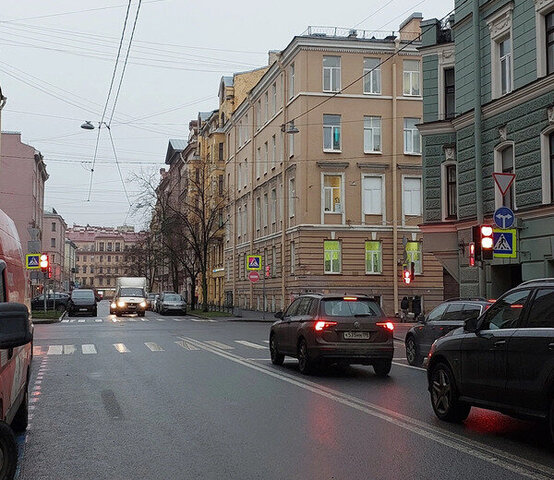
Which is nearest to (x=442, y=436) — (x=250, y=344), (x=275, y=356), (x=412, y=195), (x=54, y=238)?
(x=275, y=356)

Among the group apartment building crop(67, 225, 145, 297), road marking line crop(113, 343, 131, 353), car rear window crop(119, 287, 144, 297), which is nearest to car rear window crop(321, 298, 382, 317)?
road marking line crop(113, 343, 131, 353)

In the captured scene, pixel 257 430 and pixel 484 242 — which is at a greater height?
pixel 484 242

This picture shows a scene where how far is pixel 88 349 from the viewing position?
21.3 metres

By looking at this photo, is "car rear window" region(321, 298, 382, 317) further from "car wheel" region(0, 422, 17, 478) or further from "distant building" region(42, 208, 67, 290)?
"distant building" region(42, 208, 67, 290)

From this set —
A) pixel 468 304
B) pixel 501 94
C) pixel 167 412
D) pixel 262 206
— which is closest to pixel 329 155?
pixel 262 206

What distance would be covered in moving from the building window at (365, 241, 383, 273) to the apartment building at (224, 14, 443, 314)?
0.06m

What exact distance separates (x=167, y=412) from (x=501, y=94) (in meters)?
18.0

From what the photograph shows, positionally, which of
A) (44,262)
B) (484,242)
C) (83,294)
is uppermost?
(44,262)

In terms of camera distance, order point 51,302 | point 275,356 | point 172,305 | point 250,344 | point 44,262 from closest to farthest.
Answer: point 275,356 → point 250,344 → point 44,262 → point 172,305 → point 51,302

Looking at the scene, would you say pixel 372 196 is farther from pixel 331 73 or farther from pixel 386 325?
pixel 386 325

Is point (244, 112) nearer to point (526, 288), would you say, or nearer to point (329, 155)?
point (329, 155)

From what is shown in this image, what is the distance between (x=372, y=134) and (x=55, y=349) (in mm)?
29872

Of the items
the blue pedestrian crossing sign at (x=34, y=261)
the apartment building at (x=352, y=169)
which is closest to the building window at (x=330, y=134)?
the apartment building at (x=352, y=169)

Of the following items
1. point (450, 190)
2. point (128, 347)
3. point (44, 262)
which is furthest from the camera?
point (44, 262)
